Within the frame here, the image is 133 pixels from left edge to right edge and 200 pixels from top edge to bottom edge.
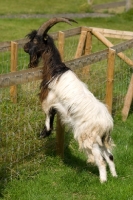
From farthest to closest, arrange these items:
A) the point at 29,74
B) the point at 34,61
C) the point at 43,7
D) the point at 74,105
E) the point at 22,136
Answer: the point at 43,7
the point at 22,136
the point at 34,61
the point at 74,105
the point at 29,74

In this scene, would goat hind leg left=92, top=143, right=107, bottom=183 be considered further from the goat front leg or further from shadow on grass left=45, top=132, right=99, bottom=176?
the goat front leg

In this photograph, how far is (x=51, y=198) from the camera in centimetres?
639

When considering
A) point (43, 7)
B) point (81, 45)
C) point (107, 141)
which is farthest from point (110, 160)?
point (43, 7)

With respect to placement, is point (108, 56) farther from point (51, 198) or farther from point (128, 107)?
point (51, 198)

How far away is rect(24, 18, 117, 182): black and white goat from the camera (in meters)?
6.55

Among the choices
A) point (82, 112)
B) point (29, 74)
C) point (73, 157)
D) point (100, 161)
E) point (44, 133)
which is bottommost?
point (73, 157)

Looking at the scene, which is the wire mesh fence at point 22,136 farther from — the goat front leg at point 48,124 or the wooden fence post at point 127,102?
the wooden fence post at point 127,102

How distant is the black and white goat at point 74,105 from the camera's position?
655 cm

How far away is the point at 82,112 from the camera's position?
21.5 ft

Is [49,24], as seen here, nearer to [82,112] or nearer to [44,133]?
[82,112]

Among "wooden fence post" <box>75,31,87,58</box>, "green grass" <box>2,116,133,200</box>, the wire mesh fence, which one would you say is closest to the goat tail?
"green grass" <box>2,116,133,200</box>

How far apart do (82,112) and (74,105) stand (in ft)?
0.47

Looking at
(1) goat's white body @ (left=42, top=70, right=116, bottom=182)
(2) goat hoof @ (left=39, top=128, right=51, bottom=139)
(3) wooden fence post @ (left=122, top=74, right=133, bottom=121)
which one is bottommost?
(3) wooden fence post @ (left=122, top=74, right=133, bottom=121)

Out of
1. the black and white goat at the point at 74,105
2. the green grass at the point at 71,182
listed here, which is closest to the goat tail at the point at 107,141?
the black and white goat at the point at 74,105
